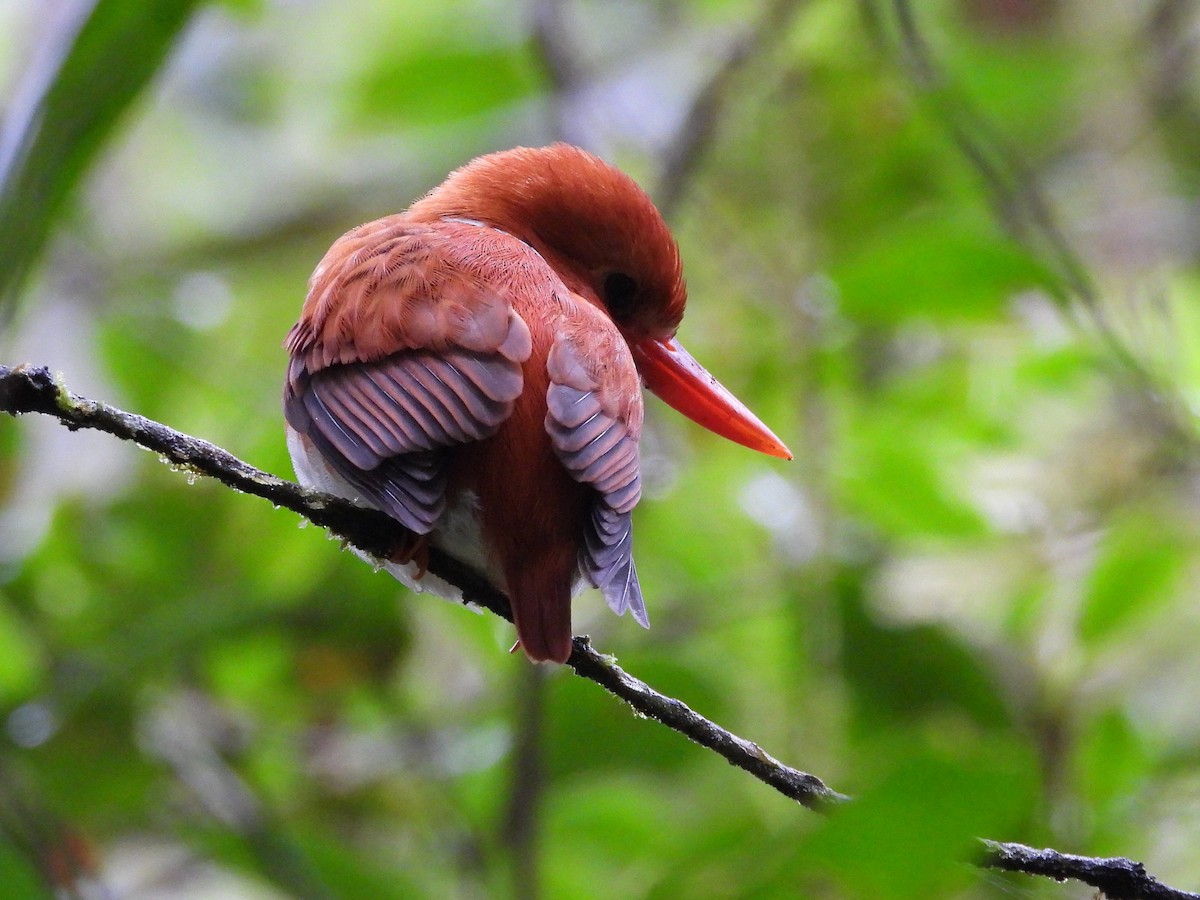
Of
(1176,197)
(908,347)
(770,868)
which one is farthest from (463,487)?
(1176,197)

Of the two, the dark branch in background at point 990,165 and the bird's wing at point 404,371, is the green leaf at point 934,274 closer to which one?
the dark branch in background at point 990,165

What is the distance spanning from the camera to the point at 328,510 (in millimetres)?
1406

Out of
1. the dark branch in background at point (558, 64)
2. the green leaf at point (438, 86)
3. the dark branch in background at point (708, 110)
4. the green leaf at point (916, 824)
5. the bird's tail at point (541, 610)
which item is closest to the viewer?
the green leaf at point (916, 824)

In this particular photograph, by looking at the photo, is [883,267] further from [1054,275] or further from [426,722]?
[426,722]

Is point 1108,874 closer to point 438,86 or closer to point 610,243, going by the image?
point 610,243

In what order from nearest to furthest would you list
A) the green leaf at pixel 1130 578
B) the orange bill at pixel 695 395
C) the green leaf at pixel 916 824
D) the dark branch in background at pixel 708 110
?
the green leaf at pixel 916 824
the orange bill at pixel 695 395
the green leaf at pixel 1130 578
the dark branch in background at pixel 708 110

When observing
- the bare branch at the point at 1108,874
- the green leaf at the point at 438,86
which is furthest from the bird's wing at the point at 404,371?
the green leaf at the point at 438,86

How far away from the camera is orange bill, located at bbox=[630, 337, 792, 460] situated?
1882 millimetres

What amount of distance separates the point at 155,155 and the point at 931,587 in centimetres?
431

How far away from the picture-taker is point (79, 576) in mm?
2420

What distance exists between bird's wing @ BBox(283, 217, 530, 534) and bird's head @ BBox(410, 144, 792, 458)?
1.24 feet

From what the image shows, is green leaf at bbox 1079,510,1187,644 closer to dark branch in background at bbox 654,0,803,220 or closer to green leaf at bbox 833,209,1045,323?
green leaf at bbox 833,209,1045,323

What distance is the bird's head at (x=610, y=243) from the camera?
1947mm

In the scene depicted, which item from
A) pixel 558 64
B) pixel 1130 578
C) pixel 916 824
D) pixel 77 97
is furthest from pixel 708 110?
pixel 77 97
